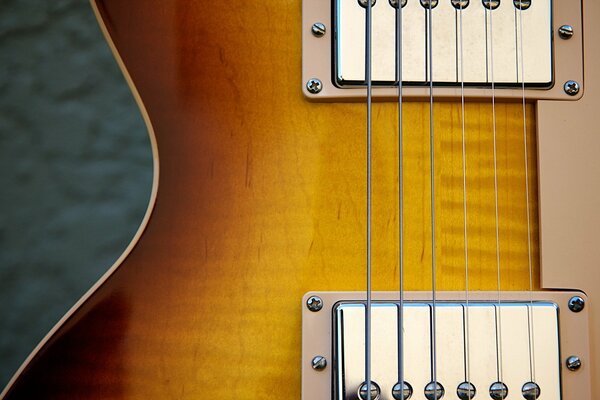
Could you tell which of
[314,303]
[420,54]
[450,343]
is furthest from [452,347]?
[420,54]

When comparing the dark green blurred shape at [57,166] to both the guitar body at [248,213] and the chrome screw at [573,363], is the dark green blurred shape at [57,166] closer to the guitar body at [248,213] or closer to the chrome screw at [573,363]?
the guitar body at [248,213]

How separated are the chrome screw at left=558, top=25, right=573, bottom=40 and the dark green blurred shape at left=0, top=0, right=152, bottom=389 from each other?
52cm

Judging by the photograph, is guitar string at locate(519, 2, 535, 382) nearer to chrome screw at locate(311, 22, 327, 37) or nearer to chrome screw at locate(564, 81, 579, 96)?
chrome screw at locate(564, 81, 579, 96)

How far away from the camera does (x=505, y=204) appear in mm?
506

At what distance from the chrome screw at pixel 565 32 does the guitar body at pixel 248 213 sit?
68 millimetres

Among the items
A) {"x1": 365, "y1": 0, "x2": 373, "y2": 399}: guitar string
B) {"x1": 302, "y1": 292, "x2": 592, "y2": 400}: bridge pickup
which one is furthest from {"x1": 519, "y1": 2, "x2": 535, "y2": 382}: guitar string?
{"x1": 365, "y1": 0, "x2": 373, "y2": 399}: guitar string

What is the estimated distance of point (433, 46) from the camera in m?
0.50

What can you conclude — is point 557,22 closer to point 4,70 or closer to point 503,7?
point 503,7

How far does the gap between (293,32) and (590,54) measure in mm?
249

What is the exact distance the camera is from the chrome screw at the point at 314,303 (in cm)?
49

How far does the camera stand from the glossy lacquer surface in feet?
1.60

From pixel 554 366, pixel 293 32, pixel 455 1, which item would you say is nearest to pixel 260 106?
pixel 293 32

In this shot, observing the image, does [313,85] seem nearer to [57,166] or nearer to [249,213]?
[249,213]

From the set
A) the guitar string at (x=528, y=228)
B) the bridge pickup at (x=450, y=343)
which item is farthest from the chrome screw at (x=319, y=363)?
the guitar string at (x=528, y=228)
